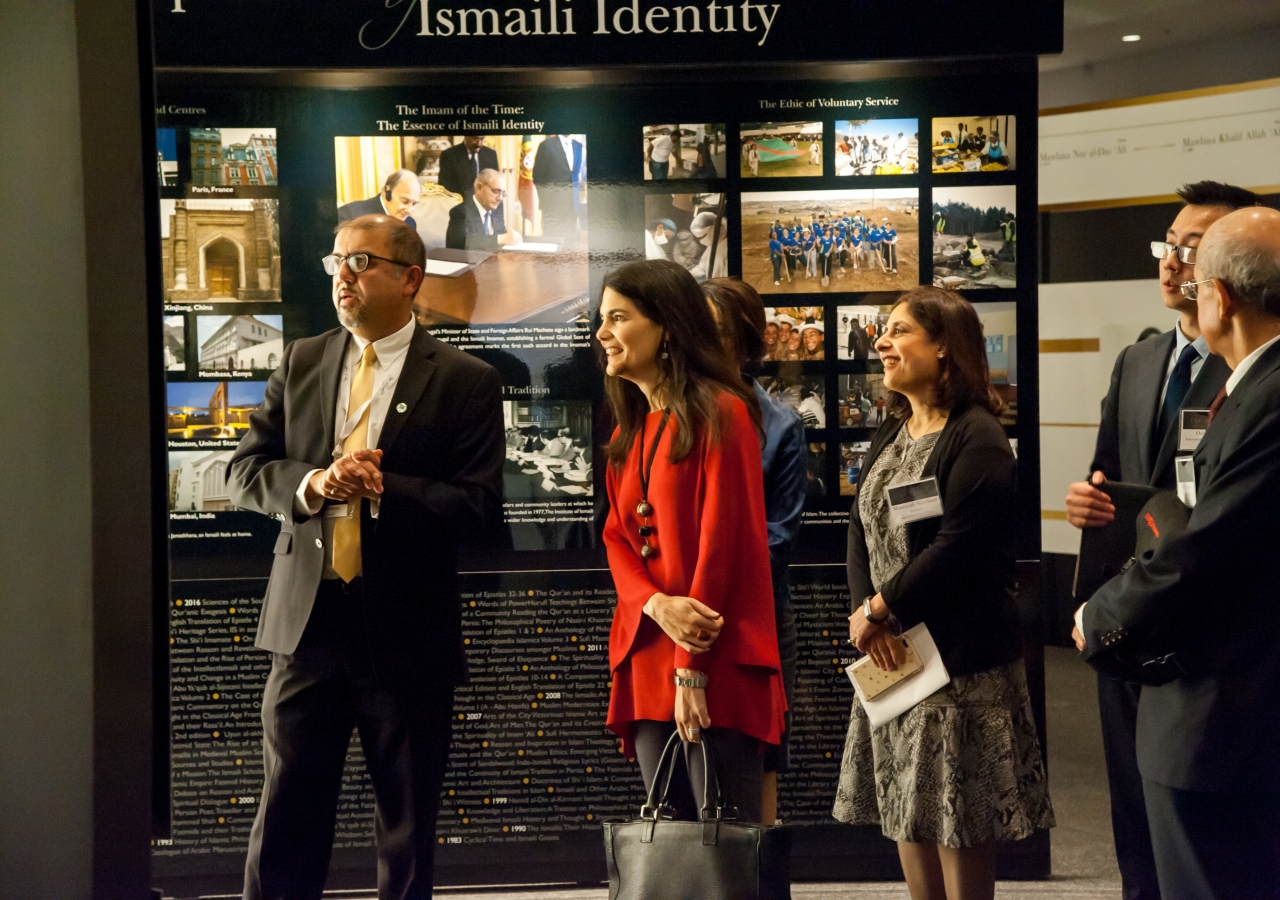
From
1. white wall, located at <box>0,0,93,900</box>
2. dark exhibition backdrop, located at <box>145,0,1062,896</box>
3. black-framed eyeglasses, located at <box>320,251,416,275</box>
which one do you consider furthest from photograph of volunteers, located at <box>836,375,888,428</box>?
white wall, located at <box>0,0,93,900</box>

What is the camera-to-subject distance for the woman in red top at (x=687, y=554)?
2.44 metres

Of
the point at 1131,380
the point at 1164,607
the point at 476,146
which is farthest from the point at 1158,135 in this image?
the point at 1164,607

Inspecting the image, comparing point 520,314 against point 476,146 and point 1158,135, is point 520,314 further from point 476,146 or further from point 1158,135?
point 1158,135

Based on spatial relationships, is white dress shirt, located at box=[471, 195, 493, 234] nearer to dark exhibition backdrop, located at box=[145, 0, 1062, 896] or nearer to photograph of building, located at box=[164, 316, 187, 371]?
dark exhibition backdrop, located at box=[145, 0, 1062, 896]

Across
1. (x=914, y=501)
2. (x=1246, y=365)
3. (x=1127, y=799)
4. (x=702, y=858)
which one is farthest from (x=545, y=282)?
(x=1127, y=799)

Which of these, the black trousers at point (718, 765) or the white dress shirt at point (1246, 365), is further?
the black trousers at point (718, 765)

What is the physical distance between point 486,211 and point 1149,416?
212cm

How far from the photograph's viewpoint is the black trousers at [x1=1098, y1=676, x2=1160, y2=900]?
3.16 metres

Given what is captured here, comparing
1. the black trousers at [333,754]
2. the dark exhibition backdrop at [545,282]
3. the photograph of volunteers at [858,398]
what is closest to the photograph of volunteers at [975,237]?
the dark exhibition backdrop at [545,282]

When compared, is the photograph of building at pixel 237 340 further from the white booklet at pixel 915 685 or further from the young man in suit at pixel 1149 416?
the young man in suit at pixel 1149 416

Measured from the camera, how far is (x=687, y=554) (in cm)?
249

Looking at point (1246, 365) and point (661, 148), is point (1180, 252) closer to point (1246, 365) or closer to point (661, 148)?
point (1246, 365)

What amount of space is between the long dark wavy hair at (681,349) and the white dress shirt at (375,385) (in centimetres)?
61

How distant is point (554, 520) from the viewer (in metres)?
3.81
